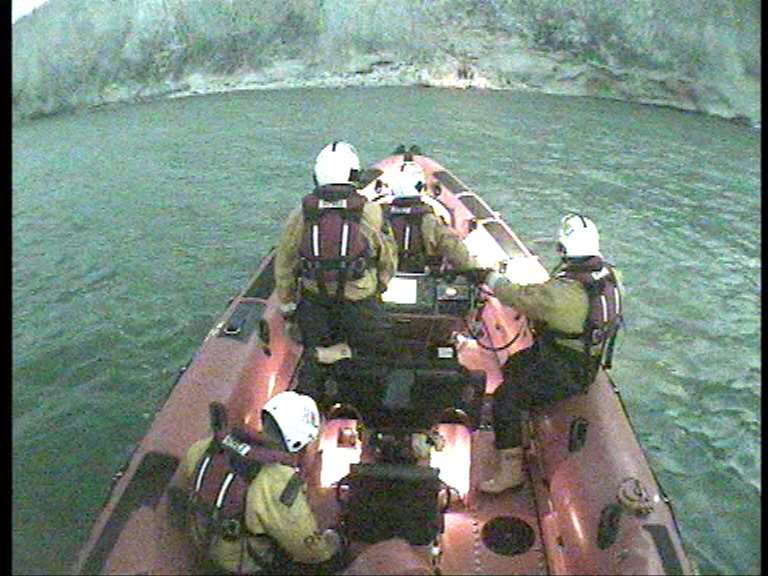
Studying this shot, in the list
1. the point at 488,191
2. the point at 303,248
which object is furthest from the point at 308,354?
the point at 488,191

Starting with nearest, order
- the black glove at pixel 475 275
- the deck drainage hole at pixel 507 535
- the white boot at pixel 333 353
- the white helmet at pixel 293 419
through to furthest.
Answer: the white helmet at pixel 293 419, the deck drainage hole at pixel 507 535, the white boot at pixel 333 353, the black glove at pixel 475 275

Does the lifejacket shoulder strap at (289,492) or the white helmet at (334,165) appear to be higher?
the white helmet at (334,165)

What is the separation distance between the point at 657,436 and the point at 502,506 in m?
2.32

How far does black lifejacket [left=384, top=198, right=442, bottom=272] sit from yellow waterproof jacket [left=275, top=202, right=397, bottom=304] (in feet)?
2.22

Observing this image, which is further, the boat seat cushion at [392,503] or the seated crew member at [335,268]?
the seated crew member at [335,268]

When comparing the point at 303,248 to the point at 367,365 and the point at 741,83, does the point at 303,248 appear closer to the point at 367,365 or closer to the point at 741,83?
the point at 367,365

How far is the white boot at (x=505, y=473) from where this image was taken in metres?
3.94

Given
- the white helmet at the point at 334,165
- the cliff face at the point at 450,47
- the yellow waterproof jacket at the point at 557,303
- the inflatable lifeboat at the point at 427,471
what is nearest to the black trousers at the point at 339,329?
the inflatable lifeboat at the point at 427,471

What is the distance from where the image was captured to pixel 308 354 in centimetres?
407

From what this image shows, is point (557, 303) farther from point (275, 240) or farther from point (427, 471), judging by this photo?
point (275, 240)

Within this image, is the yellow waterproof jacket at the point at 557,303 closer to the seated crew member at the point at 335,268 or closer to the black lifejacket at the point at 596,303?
the black lifejacket at the point at 596,303

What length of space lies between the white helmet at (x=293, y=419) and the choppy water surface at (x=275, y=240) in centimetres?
87

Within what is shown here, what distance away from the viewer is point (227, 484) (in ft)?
8.93

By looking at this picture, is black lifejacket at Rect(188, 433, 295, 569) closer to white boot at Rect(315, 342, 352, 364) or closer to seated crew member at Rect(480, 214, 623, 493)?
white boot at Rect(315, 342, 352, 364)
